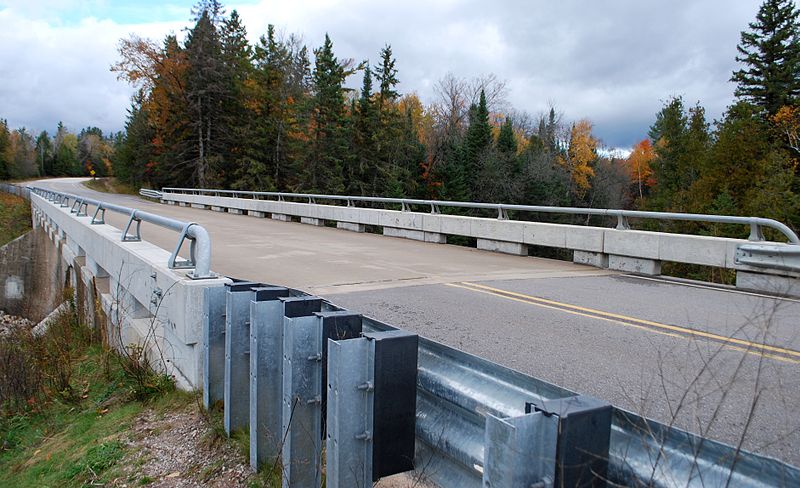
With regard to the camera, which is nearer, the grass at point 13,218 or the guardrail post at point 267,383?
the guardrail post at point 267,383

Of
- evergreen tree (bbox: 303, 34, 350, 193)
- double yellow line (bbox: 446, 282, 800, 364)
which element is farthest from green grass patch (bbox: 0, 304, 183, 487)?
evergreen tree (bbox: 303, 34, 350, 193)

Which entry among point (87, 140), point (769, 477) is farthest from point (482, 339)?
point (87, 140)

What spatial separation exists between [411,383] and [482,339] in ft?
10.3

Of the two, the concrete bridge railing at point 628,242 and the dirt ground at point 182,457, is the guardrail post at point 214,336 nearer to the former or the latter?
the dirt ground at point 182,457

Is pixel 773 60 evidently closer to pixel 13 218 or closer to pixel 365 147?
pixel 365 147

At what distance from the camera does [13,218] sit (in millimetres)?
44531

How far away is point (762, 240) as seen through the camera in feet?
31.2

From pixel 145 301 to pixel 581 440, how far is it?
253 inches

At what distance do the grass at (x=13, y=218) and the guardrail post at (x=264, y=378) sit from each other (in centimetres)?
4176

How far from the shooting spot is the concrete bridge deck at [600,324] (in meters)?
4.08

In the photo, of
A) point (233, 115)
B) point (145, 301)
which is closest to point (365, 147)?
point (233, 115)

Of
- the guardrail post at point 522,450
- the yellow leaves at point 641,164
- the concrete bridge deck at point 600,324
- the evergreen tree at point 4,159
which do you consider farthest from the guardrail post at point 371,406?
the evergreen tree at point 4,159

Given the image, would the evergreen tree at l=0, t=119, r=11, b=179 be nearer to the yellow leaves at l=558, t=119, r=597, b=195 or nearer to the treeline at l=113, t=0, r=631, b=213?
the treeline at l=113, t=0, r=631, b=213

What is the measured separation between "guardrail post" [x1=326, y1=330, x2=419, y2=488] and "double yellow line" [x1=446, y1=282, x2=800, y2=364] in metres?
2.79
